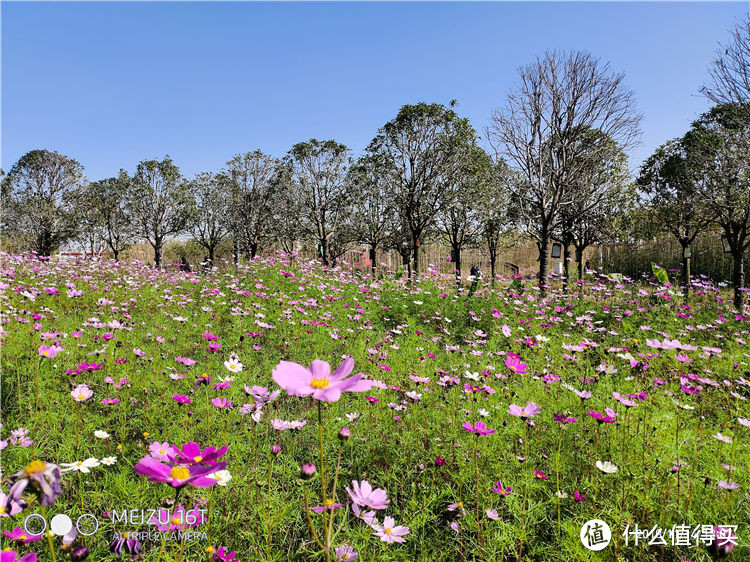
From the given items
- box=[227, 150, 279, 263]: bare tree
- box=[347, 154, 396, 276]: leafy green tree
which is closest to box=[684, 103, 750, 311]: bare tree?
box=[347, 154, 396, 276]: leafy green tree

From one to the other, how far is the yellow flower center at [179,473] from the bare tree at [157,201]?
25.2m

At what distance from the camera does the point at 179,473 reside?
0.66m

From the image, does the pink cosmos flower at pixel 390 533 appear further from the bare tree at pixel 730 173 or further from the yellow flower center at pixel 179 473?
the bare tree at pixel 730 173

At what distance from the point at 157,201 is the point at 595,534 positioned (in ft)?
85.6

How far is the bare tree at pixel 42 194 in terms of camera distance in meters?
18.5

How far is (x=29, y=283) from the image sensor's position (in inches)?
198

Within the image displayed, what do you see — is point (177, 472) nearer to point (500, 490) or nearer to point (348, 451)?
point (500, 490)

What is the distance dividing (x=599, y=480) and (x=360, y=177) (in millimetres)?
17820

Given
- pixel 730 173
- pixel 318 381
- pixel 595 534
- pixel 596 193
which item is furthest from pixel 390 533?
pixel 596 193

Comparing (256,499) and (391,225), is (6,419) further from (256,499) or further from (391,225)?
(391,225)

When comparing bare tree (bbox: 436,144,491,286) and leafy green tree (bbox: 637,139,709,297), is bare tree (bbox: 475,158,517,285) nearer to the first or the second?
bare tree (bbox: 436,144,491,286)

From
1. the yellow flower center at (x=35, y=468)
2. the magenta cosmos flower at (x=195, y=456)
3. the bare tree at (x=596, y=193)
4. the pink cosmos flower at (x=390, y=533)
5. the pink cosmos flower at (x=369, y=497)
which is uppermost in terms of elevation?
the bare tree at (x=596, y=193)

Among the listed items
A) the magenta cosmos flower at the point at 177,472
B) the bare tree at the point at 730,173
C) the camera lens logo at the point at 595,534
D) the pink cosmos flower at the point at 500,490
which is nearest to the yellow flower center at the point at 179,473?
the magenta cosmos flower at the point at 177,472

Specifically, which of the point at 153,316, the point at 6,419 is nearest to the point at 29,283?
the point at 153,316
